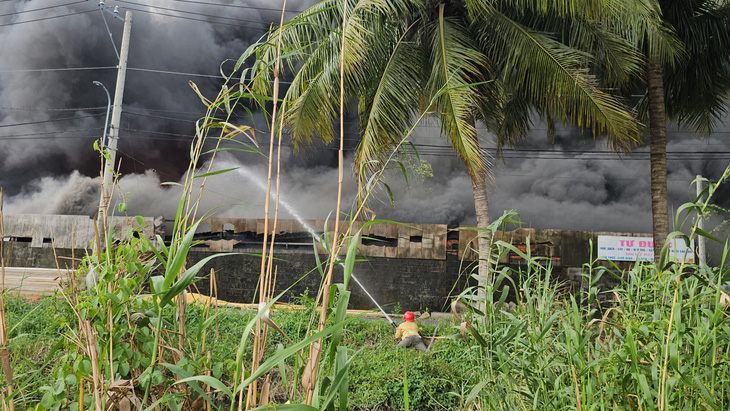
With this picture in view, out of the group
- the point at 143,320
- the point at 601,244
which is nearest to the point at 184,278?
the point at 143,320

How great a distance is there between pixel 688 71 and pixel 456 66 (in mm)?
4689

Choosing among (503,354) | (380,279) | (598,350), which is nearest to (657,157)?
(380,279)

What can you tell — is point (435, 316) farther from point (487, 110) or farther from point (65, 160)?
point (65, 160)

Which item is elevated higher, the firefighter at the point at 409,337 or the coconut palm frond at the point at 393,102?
the coconut palm frond at the point at 393,102

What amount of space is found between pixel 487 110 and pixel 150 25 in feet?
43.8

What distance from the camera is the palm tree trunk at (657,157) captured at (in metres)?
5.87

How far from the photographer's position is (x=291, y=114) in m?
5.80

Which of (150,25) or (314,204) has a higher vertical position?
(150,25)

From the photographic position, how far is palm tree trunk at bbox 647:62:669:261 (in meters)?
5.87

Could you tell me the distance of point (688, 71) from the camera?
720 cm

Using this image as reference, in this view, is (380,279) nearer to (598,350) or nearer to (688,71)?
(688,71)

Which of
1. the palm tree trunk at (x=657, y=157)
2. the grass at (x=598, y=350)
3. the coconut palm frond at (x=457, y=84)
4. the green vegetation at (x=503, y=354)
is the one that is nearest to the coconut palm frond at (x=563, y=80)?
the coconut palm frond at (x=457, y=84)

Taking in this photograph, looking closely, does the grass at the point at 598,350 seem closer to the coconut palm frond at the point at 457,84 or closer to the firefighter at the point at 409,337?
the firefighter at the point at 409,337

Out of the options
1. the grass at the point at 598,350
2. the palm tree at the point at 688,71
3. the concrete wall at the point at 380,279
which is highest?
the palm tree at the point at 688,71
